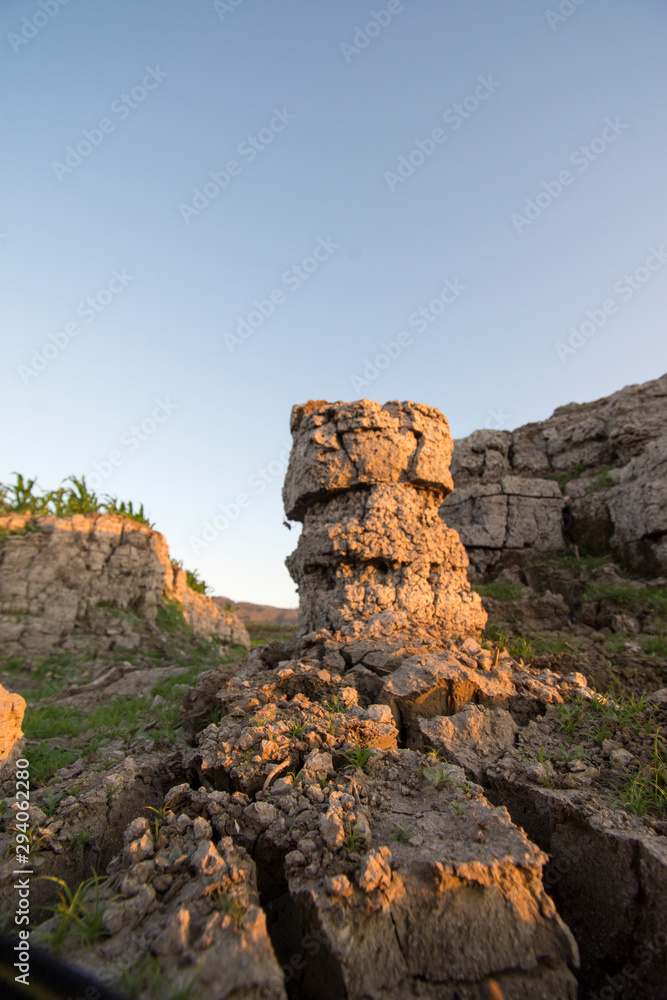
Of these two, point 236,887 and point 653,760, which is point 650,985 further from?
point 236,887

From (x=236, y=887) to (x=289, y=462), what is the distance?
4949 millimetres

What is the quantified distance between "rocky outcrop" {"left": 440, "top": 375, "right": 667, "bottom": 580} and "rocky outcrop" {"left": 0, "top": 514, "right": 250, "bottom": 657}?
5.74 meters

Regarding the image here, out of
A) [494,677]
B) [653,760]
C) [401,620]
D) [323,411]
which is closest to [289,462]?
[323,411]

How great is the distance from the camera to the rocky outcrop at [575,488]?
691 cm

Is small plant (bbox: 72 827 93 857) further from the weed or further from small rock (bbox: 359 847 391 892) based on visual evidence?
the weed

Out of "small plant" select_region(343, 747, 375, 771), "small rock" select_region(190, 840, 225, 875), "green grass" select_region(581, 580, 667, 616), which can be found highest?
"green grass" select_region(581, 580, 667, 616)

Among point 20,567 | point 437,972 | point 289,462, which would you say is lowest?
point 437,972

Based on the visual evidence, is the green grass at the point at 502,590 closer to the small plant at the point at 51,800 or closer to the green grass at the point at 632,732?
the green grass at the point at 632,732

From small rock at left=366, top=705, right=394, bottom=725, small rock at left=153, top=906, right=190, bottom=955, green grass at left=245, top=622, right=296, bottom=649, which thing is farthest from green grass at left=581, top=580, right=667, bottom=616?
small rock at left=153, top=906, right=190, bottom=955

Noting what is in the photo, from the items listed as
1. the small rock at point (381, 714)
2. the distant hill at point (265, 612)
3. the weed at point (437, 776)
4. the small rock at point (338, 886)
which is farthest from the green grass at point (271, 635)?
the distant hill at point (265, 612)

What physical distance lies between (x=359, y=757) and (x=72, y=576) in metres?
7.30

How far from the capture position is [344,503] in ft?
19.0

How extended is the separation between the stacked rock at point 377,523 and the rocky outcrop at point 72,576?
454cm

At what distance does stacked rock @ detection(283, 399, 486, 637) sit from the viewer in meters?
5.21
